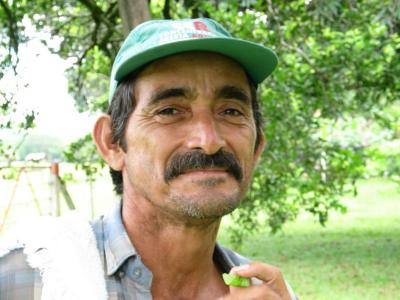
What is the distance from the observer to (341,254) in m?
13.5

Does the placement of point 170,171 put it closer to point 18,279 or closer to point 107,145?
point 107,145

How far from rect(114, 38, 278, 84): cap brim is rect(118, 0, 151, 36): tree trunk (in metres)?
2.22

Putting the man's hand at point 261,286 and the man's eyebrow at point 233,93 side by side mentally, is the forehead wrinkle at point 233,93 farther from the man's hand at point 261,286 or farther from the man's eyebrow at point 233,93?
the man's hand at point 261,286

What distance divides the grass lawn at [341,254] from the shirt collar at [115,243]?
625 cm

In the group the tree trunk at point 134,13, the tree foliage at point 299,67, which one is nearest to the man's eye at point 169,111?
the tree trunk at point 134,13

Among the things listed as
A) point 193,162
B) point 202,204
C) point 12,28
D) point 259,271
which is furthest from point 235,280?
point 12,28

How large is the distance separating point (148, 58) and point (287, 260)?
1094cm

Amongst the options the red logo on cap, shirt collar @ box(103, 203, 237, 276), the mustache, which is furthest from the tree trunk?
the mustache

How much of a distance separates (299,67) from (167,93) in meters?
4.88

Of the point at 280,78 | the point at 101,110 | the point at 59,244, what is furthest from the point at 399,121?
the point at 59,244

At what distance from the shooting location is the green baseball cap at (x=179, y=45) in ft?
7.80

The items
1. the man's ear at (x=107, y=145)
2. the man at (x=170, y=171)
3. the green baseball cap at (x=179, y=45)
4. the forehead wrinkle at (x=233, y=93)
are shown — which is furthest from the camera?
the man's ear at (x=107, y=145)

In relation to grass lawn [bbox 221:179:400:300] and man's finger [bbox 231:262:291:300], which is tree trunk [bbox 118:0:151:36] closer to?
man's finger [bbox 231:262:291:300]

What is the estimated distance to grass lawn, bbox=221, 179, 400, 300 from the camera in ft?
34.7
